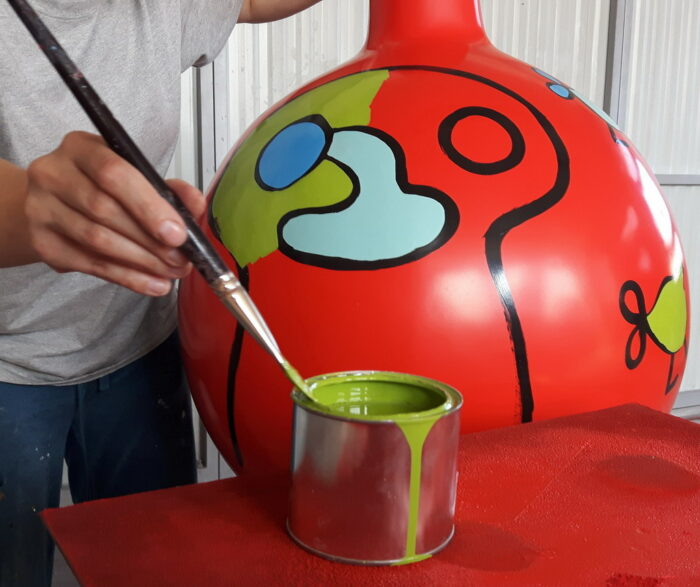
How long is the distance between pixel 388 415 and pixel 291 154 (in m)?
0.39

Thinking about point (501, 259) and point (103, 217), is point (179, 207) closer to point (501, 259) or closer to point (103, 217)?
point (103, 217)

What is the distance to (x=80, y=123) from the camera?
80 centimetres

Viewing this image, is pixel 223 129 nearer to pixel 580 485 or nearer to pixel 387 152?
pixel 387 152

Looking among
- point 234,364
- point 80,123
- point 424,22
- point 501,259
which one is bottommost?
point 234,364

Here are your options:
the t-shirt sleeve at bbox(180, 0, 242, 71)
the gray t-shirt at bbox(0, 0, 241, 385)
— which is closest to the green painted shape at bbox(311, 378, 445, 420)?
the gray t-shirt at bbox(0, 0, 241, 385)

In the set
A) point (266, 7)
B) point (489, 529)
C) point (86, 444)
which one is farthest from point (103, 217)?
point (266, 7)

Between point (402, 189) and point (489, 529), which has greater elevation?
point (402, 189)

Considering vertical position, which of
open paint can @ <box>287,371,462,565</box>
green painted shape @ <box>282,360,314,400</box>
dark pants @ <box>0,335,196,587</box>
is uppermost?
green painted shape @ <box>282,360,314,400</box>

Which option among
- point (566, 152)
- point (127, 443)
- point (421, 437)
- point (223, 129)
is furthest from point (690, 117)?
point (421, 437)

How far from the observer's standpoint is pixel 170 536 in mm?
451

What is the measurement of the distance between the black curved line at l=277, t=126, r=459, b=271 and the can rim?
0.69 feet

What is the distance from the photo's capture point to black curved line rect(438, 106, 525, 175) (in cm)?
71

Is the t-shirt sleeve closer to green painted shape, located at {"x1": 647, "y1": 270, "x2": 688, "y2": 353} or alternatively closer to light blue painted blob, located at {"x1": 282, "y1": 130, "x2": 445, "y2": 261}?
light blue painted blob, located at {"x1": 282, "y1": 130, "x2": 445, "y2": 261}

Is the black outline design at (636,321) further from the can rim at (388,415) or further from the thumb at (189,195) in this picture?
the thumb at (189,195)
